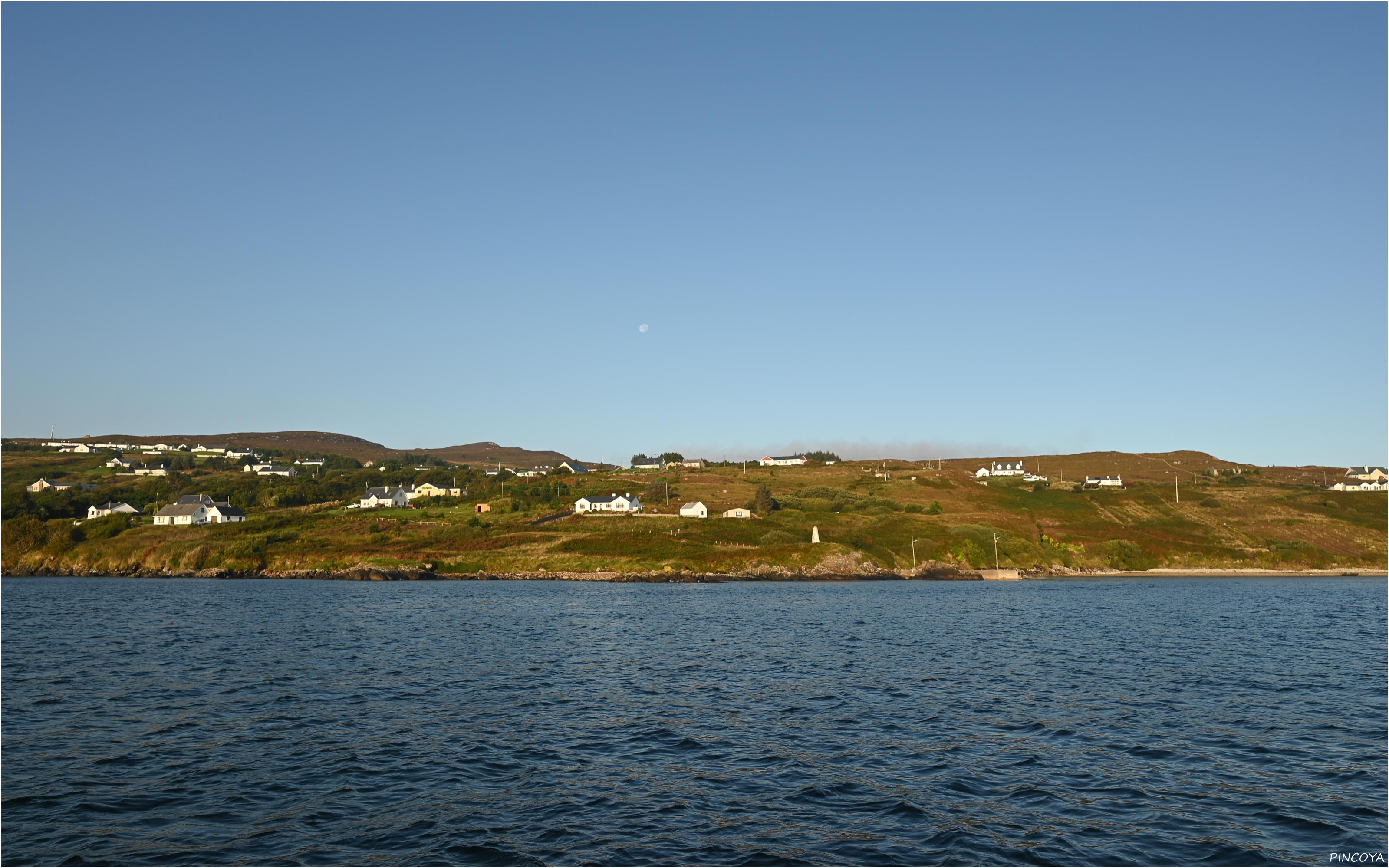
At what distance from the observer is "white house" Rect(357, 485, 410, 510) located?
7411 inches

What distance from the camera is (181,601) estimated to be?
80812 millimetres

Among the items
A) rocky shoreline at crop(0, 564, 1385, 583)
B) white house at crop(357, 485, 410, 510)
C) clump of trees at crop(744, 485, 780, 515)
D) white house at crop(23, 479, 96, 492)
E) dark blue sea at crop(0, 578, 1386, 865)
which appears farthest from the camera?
white house at crop(357, 485, 410, 510)

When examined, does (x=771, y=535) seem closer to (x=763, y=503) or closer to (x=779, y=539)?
(x=779, y=539)

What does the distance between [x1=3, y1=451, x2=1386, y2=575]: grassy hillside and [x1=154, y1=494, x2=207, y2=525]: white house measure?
22.3ft

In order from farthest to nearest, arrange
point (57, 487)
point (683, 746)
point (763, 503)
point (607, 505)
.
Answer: point (57, 487) < point (607, 505) < point (763, 503) < point (683, 746)

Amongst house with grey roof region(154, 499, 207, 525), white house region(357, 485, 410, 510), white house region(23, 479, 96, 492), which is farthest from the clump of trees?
white house region(23, 479, 96, 492)

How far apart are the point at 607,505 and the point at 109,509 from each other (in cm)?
10005

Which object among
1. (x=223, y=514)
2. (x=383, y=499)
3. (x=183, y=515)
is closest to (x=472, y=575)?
(x=223, y=514)

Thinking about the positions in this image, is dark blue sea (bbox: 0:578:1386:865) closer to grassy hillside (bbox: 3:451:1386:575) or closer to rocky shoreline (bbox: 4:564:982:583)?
rocky shoreline (bbox: 4:564:982:583)

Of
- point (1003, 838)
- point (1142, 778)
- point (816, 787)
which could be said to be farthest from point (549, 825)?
point (1142, 778)

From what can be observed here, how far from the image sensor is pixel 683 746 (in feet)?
91.4

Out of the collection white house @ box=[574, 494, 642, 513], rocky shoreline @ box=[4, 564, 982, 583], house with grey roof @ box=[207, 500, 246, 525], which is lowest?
rocky shoreline @ box=[4, 564, 982, 583]

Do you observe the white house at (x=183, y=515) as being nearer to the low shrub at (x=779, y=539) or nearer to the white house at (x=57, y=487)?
the white house at (x=57, y=487)

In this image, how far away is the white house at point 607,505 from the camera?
173375 millimetres
